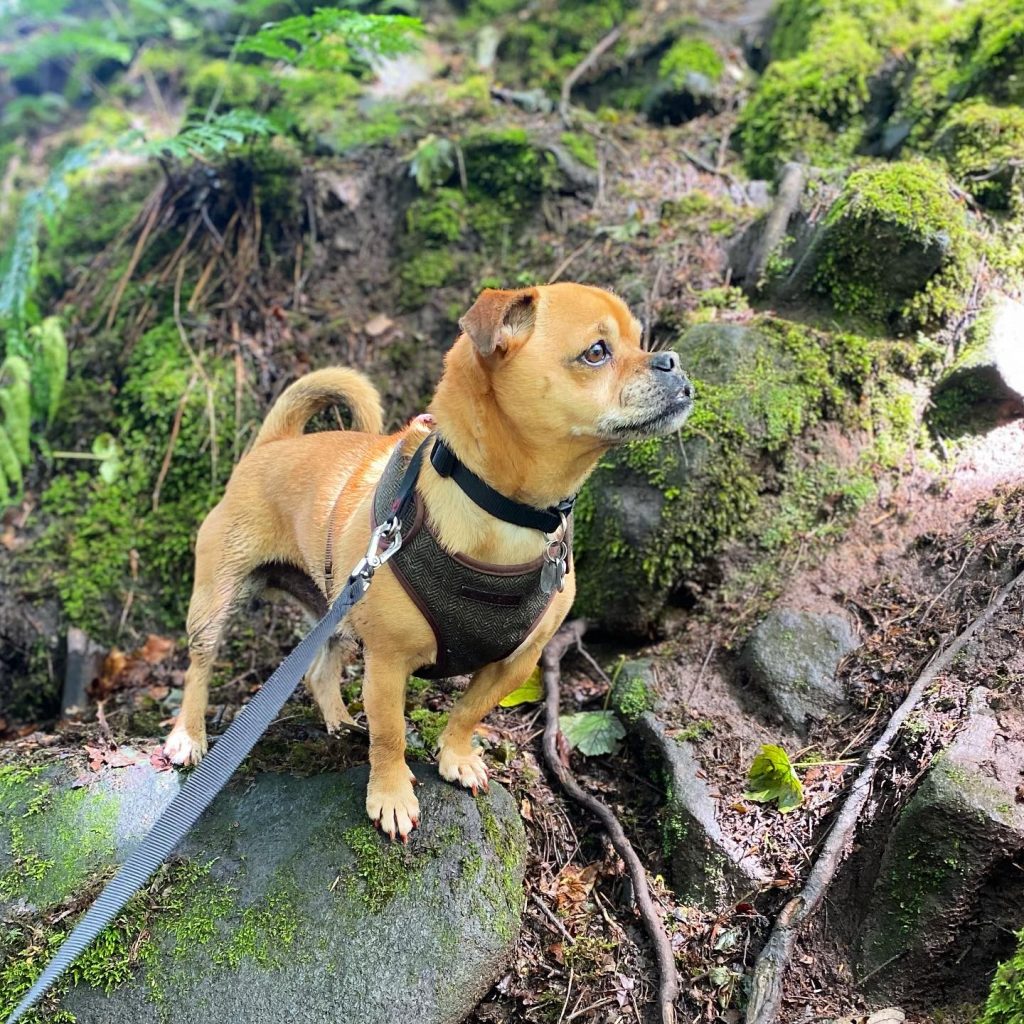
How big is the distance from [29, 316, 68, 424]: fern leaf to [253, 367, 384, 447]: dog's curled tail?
2598 mm

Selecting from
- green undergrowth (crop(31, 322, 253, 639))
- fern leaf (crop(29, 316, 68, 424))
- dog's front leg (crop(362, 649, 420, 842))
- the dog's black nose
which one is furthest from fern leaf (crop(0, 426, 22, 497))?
the dog's black nose

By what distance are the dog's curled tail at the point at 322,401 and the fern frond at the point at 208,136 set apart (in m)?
2.48

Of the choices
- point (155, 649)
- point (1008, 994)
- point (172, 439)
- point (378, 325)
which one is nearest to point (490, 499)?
point (1008, 994)

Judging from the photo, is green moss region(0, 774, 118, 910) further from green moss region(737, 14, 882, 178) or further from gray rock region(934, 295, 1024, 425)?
green moss region(737, 14, 882, 178)

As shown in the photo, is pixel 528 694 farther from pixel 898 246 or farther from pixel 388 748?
pixel 898 246

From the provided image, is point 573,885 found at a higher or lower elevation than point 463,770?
lower

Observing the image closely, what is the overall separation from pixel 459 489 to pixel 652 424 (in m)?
0.72

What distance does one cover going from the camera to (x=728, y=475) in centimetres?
443

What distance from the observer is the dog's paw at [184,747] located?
3684 millimetres

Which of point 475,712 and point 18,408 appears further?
point 18,408

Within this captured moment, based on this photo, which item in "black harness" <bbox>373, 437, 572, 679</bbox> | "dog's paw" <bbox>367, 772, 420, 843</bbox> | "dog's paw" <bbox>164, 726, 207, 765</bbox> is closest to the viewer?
"black harness" <bbox>373, 437, 572, 679</bbox>

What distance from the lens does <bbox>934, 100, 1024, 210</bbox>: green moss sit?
493cm

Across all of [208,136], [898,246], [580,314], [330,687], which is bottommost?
[330,687]

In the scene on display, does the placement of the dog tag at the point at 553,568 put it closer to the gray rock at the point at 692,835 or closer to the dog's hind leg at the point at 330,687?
the gray rock at the point at 692,835
